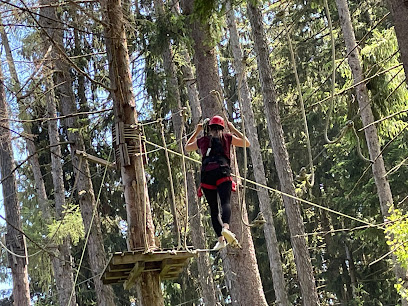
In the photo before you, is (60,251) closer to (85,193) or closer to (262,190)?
(85,193)

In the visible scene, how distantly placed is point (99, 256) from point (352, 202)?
8.87m

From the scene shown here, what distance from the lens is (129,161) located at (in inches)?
213

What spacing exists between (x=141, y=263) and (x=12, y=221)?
542 centimetres

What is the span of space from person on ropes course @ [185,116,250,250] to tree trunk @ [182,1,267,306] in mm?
1137

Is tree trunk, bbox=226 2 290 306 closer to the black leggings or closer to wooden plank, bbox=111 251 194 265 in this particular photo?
the black leggings

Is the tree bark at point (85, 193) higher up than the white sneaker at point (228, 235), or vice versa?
the tree bark at point (85, 193)

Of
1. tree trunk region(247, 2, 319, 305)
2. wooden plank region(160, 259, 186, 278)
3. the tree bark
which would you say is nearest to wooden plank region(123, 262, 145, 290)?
wooden plank region(160, 259, 186, 278)

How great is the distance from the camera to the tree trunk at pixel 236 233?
669cm

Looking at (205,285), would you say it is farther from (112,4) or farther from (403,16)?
(403,16)

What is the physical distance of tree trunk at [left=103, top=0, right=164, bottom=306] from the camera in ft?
16.7

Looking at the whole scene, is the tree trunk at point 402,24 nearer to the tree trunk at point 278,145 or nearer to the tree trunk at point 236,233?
the tree trunk at point 236,233

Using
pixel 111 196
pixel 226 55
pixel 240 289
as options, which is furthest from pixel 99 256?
pixel 226 55

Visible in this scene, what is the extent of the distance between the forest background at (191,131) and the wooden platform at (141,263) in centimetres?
16

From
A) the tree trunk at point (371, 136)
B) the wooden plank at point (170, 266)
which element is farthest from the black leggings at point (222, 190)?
the tree trunk at point (371, 136)
